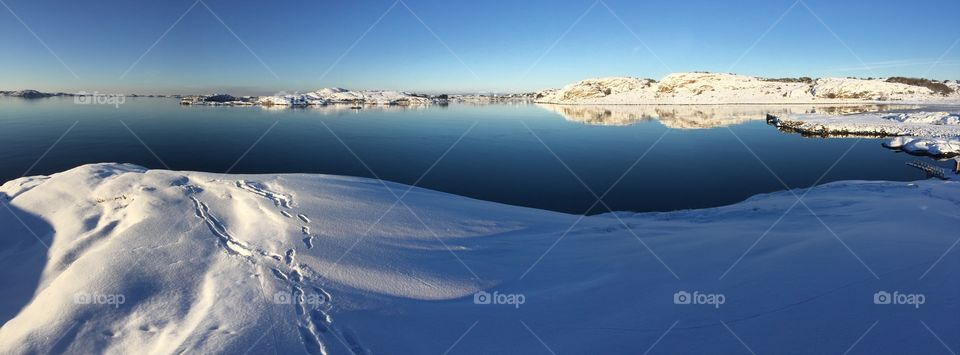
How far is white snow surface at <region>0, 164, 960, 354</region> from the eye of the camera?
5559mm

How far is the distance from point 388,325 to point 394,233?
3.82m

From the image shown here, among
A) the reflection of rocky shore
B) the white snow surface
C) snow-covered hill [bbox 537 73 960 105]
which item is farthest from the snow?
snow-covered hill [bbox 537 73 960 105]

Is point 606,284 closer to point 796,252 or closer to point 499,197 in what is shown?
point 796,252

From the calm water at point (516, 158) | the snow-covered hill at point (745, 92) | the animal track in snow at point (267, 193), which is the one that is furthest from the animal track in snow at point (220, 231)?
the snow-covered hill at point (745, 92)

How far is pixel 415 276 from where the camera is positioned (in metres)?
7.68

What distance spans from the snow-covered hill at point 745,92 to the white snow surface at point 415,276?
152084 mm

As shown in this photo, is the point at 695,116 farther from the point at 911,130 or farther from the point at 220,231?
the point at 220,231

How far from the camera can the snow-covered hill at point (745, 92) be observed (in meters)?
132

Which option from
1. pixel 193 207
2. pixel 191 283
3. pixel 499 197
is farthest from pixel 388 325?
pixel 499 197

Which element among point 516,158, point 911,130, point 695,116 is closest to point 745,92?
point 695,116

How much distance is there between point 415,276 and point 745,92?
178443mm

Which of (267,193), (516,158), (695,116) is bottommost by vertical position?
(516,158)

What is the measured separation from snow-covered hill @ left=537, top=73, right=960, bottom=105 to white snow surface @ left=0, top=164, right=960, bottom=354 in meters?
152

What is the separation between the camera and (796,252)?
7.96 meters
